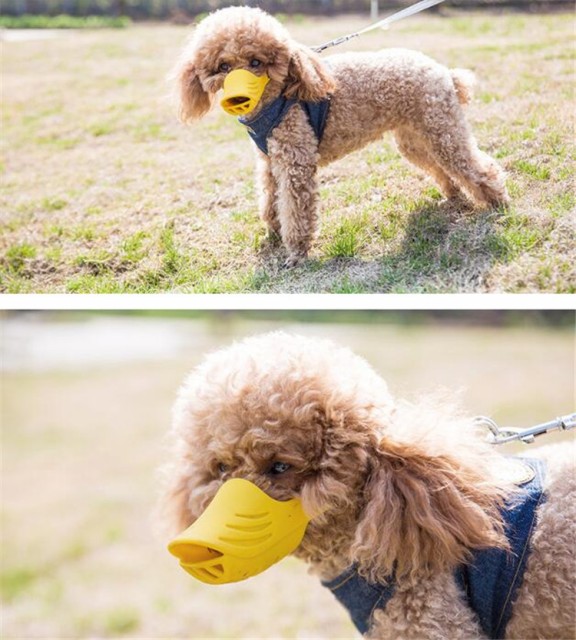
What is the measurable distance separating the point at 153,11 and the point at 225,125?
2.21 m

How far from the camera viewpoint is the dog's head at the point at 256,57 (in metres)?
2.34

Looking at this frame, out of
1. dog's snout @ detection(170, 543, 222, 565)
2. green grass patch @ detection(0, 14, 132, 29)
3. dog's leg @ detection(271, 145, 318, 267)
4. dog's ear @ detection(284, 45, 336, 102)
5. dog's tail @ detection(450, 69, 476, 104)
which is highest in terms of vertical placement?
dog's ear @ detection(284, 45, 336, 102)

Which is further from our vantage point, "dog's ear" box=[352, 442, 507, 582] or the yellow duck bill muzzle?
the yellow duck bill muzzle

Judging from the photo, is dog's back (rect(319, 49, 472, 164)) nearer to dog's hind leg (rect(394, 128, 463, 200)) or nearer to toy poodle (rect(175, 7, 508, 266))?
toy poodle (rect(175, 7, 508, 266))

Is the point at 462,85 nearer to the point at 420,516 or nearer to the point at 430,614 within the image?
the point at 420,516

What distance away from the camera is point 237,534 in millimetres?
1382

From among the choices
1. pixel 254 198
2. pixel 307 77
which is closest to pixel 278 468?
pixel 307 77

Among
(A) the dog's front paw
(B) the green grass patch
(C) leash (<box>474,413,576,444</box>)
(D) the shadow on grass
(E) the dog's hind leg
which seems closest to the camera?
(C) leash (<box>474,413,576,444</box>)

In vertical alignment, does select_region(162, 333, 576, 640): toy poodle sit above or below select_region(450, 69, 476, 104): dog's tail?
below

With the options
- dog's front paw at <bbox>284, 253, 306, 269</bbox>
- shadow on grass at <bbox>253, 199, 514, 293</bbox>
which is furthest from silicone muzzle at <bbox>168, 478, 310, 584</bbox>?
dog's front paw at <bbox>284, 253, 306, 269</bbox>

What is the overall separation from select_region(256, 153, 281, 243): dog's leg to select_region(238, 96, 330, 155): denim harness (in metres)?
0.23

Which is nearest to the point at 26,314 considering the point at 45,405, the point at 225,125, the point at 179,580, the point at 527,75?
the point at 45,405

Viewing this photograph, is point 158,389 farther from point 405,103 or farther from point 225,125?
point 405,103

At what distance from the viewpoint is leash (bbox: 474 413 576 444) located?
156 centimetres
